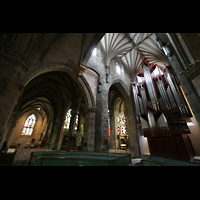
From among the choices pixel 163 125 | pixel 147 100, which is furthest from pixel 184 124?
pixel 147 100

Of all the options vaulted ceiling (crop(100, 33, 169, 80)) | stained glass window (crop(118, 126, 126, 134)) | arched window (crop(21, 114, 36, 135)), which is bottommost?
stained glass window (crop(118, 126, 126, 134))

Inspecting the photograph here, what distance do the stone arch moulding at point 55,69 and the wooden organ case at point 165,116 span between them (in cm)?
509

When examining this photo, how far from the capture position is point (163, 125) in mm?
7090

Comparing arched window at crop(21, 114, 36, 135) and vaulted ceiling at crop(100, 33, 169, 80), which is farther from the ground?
vaulted ceiling at crop(100, 33, 169, 80)

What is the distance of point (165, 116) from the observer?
7305 millimetres

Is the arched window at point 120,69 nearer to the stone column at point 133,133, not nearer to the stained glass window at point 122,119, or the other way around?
the stone column at point 133,133

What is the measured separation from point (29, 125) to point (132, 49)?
2411 centimetres

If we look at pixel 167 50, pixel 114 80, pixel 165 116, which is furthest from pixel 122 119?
pixel 167 50

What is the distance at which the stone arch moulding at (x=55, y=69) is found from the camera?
453 cm

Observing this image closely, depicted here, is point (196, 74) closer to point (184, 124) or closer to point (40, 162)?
point (184, 124)

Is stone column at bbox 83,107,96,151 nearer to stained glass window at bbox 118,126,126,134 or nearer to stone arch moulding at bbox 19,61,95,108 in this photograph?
stone arch moulding at bbox 19,61,95,108

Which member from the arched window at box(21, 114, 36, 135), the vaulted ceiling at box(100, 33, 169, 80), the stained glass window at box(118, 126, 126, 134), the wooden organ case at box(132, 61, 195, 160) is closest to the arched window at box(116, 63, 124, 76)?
the vaulted ceiling at box(100, 33, 169, 80)

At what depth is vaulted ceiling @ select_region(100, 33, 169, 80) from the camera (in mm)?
10812

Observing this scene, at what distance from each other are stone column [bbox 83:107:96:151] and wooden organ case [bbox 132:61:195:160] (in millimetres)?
4553
